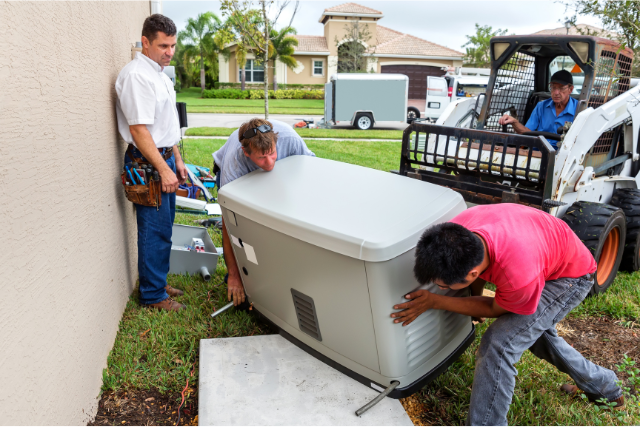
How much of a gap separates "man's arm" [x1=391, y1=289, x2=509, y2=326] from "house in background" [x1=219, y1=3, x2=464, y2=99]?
2972 centimetres

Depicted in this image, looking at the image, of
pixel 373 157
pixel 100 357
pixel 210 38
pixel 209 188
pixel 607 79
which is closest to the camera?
pixel 100 357

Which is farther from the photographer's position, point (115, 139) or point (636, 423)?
point (115, 139)

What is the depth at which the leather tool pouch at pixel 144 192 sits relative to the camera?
122 inches

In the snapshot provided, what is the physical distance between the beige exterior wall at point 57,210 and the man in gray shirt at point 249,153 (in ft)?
2.42

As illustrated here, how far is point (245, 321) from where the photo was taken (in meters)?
3.31

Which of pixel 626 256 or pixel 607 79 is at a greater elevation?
pixel 607 79

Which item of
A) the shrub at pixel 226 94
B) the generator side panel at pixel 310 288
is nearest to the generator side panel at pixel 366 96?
the generator side panel at pixel 310 288

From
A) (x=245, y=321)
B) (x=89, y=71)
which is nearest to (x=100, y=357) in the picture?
(x=245, y=321)

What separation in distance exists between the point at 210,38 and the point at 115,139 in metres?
42.0

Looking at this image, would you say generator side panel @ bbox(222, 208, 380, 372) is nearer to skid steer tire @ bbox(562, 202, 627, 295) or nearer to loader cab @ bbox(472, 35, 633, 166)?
skid steer tire @ bbox(562, 202, 627, 295)

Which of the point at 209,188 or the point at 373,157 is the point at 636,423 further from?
the point at 373,157

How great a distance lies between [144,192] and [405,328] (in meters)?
1.89

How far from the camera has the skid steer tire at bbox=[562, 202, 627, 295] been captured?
12.0 ft

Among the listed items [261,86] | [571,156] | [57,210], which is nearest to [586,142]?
[571,156]
